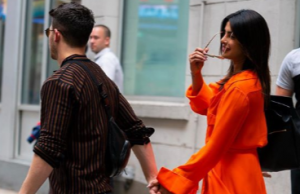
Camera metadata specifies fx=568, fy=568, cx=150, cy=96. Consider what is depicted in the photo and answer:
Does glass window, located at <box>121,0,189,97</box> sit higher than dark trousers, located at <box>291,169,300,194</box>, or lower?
higher

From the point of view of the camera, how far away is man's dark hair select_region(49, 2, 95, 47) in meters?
2.92

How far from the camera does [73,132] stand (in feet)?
9.18

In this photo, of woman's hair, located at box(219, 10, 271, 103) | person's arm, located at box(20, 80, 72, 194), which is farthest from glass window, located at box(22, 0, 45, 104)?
person's arm, located at box(20, 80, 72, 194)

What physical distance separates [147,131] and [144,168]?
22 cm

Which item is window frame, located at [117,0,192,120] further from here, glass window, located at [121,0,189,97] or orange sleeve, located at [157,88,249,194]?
orange sleeve, located at [157,88,249,194]

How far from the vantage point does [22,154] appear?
930 cm

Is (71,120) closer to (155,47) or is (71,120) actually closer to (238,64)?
(238,64)

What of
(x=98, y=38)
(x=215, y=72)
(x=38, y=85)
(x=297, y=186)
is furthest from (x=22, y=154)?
(x=297, y=186)

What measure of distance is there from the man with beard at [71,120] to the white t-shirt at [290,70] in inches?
60.6

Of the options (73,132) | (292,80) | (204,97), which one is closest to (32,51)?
(292,80)

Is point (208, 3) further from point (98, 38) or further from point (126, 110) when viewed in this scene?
point (126, 110)

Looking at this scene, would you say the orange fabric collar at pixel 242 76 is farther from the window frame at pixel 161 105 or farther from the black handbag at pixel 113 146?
the window frame at pixel 161 105

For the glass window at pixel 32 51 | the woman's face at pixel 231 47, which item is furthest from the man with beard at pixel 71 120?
the glass window at pixel 32 51

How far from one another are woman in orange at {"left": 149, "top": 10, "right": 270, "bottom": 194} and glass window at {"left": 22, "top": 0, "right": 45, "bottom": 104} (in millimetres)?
6454
